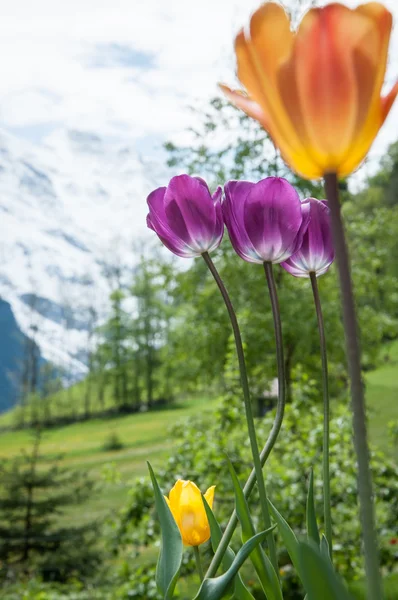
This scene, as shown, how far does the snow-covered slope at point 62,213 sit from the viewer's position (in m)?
93.3

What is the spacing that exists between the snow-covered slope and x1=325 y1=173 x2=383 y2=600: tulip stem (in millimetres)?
68599

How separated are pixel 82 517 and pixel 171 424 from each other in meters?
11.4

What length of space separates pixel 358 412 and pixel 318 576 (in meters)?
0.08

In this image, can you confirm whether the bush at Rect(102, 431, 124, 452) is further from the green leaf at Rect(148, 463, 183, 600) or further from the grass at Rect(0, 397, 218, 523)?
the green leaf at Rect(148, 463, 183, 600)

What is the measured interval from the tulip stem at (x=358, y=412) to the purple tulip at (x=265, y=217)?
180 millimetres

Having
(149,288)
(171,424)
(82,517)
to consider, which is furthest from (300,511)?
(149,288)

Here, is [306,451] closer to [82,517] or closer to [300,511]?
[300,511]

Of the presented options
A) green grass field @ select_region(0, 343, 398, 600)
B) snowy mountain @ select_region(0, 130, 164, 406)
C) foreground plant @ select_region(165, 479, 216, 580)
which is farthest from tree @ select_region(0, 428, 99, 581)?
snowy mountain @ select_region(0, 130, 164, 406)

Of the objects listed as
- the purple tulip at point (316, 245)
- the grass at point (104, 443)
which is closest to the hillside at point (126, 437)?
the grass at point (104, 443)

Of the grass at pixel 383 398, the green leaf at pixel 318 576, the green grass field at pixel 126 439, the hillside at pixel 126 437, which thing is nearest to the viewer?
the green leaf at pixel 318 576

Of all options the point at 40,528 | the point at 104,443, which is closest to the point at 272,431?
the point at 40,528

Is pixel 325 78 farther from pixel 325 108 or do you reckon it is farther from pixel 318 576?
pixel 318 576

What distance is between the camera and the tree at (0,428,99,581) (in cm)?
599

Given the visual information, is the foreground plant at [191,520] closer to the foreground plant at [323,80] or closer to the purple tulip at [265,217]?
the purple tulip at [265,217]
